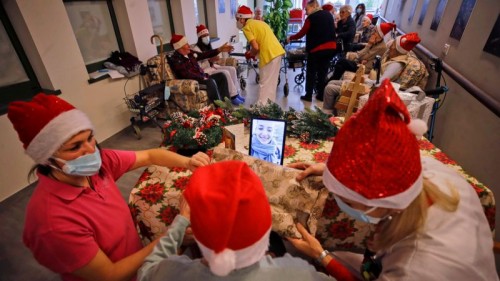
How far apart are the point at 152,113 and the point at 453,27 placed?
4.02 m

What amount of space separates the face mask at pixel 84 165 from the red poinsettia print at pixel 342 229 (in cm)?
113

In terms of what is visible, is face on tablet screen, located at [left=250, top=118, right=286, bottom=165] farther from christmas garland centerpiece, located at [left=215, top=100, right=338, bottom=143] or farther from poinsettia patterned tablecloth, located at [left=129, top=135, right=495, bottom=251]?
poinsettia patterned tablecloth, located at [left=129, top=135, right=495, bottom=251]

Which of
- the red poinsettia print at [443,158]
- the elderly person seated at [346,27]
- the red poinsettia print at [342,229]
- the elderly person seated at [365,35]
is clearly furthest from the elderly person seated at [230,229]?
the elderly person seated at [365,35]

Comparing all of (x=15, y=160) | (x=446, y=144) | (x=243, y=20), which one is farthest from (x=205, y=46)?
(x=446, y=144)

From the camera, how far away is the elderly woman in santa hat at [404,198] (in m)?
0.66

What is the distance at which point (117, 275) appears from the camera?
0.92 meters

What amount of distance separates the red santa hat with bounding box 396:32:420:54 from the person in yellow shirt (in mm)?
1584

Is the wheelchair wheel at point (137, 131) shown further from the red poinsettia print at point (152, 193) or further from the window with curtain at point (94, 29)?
the red poinsettia print at point (152, 193)

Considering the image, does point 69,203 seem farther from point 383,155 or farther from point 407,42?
point 407,42

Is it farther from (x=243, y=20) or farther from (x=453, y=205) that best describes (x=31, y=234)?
(x=243, y=20)

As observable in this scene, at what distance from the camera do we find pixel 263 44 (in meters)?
3.60

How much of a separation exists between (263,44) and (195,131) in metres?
2.64

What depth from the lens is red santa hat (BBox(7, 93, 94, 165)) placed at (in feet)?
2.75

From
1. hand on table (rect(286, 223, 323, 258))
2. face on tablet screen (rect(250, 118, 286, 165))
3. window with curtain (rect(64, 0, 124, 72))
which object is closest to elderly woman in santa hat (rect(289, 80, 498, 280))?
hand on table (rect(286, 223, 323, 258))
